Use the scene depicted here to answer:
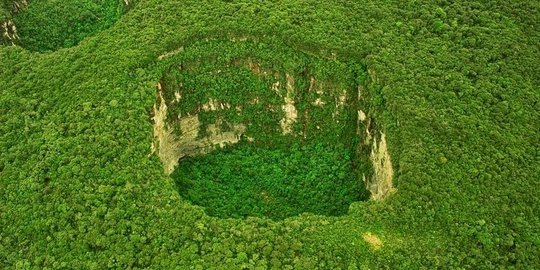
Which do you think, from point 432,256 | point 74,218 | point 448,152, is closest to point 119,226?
point 74,218

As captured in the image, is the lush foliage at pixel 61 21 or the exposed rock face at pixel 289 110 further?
the lush foliage at pixel 61 21

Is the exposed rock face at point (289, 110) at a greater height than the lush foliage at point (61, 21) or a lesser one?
lesser

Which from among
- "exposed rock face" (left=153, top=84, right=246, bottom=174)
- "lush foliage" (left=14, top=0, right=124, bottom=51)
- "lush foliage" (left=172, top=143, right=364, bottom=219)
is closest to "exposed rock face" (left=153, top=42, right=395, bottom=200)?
"exposed rock face" (left=153, top=84, right=246, bottom=174)

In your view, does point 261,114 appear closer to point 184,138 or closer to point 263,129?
point 263,129

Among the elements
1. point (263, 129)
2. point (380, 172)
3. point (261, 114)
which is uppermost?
→ point (261, 114)

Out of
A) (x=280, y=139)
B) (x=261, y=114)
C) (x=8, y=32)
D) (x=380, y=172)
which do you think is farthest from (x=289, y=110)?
(x=8, y=32)

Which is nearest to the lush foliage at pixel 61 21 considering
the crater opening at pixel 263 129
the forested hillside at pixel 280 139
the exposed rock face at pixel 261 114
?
the forested hillside at pixel 280 139

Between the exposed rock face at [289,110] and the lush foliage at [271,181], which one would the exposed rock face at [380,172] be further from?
the exposed rock face at [289,110]
